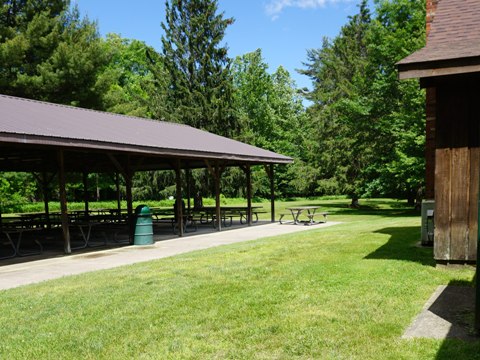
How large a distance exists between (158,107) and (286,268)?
23.5m

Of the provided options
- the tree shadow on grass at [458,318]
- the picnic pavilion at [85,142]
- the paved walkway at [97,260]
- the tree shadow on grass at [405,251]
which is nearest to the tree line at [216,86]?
the picnic pavilion at [85,142]

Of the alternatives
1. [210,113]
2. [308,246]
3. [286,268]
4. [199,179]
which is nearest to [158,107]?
[210,113]

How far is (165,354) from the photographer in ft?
12.7

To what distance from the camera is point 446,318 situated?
4305mm

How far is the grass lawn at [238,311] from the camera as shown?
153 inches

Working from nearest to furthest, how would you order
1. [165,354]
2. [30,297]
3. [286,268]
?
[165,354]
[30,297]
[286,268]

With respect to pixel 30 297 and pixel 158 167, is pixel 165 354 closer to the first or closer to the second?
pixel 30 297

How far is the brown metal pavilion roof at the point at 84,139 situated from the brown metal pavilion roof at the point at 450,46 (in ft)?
22.6

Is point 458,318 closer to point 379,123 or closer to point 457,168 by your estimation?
point 457,168

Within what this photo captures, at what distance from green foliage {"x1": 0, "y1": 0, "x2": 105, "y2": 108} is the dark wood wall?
69.8ft

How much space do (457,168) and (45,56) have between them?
24.2m

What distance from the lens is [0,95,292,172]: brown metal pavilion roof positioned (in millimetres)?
9391

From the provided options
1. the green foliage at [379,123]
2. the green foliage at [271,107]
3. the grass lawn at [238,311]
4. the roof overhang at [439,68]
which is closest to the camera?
the grass lawn at [238,311]

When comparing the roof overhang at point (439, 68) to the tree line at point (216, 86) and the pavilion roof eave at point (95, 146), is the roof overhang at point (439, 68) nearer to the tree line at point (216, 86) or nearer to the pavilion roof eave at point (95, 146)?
the pavilion roof eave at point (95, 146)
